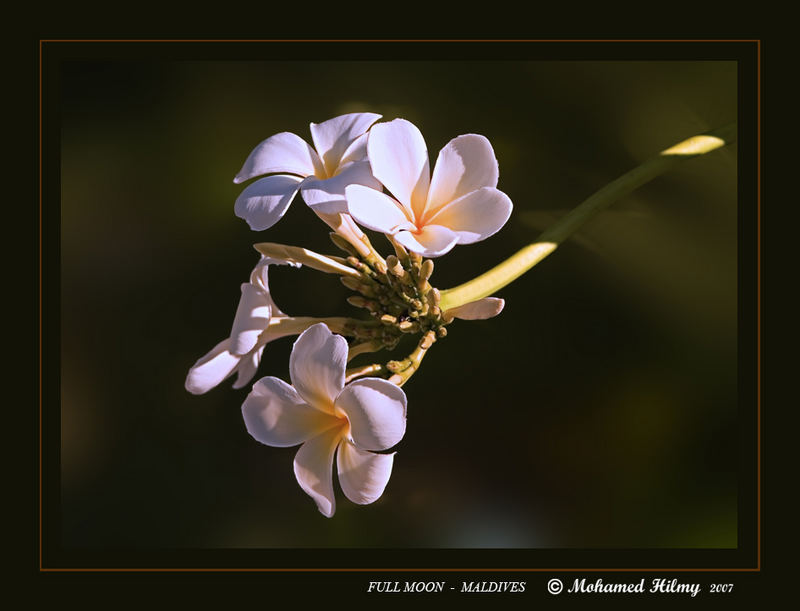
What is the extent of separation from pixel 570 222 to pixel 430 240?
0.22 m

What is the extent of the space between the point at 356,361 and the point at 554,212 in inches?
17.9

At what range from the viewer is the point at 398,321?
0.64 meters

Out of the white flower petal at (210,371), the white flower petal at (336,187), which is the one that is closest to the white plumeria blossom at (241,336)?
the white flower petal at (210,371)

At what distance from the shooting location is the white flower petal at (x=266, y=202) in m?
0.59

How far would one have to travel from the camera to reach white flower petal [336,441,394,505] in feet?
1.93

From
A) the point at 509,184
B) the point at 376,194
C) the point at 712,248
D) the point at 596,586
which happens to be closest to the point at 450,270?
the point at 509,184

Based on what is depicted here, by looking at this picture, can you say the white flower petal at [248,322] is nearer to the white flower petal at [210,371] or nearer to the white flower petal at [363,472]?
the white flower petal at [210,371]

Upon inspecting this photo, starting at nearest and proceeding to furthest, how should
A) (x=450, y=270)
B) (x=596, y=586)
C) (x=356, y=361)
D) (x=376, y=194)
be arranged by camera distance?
1. (x=376, y=194)
2. (x=596, y=586)
3. (x=356, y=361)
4. (x=450, y=270)

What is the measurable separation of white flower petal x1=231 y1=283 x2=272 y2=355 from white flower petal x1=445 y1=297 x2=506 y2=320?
0.18m

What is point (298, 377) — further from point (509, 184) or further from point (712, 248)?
point (712, 248)

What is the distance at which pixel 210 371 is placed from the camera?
2.21ft

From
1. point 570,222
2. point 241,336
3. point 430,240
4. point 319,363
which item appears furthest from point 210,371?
point 570,222

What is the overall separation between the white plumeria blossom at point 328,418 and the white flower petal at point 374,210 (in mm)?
91

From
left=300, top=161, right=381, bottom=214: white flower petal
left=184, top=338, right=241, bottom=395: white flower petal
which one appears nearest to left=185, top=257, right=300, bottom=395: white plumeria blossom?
left=184, top=338, right=241, bottom=395: white flower petal
